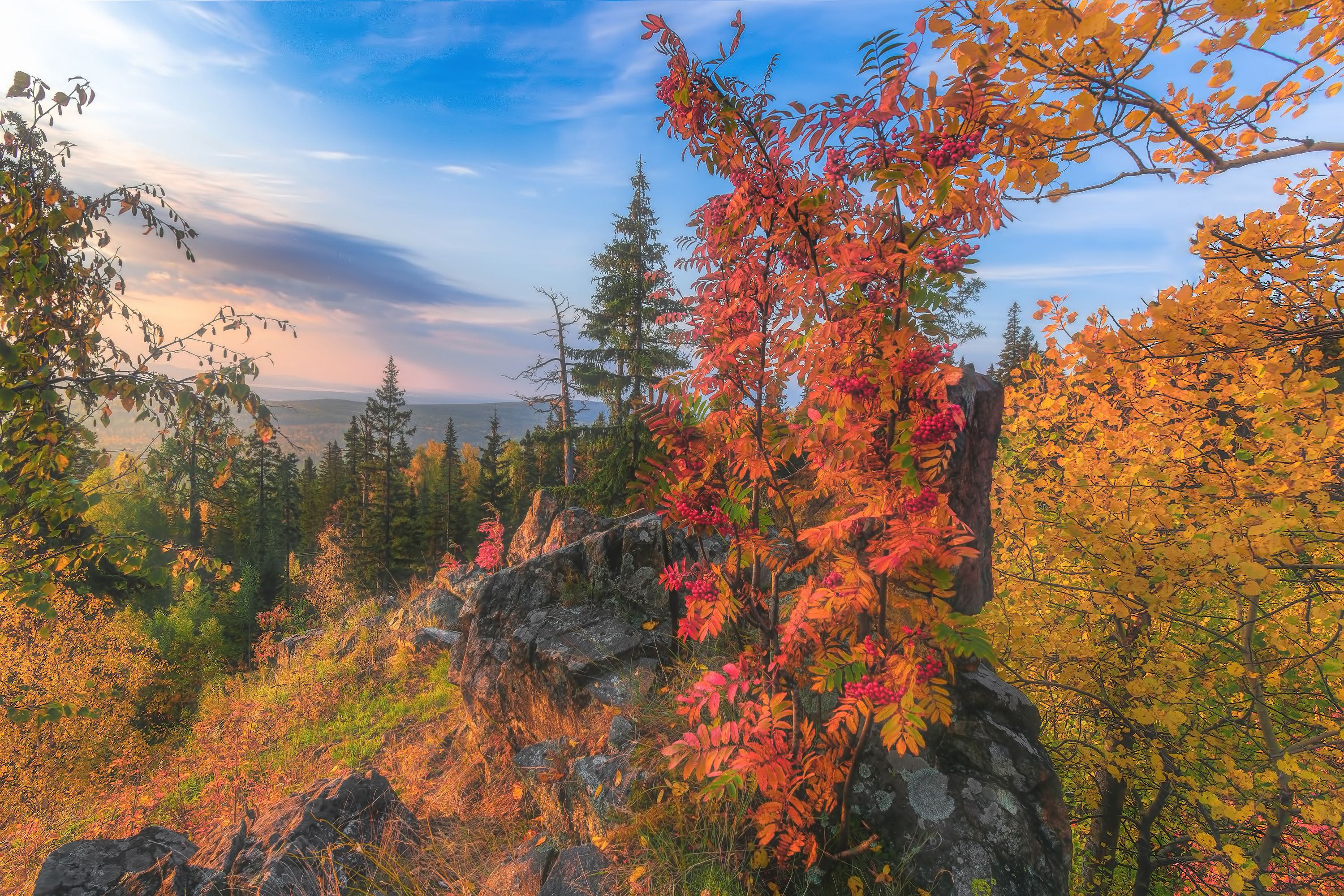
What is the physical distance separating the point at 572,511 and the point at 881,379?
7.05 metres

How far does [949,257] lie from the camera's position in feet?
8.07

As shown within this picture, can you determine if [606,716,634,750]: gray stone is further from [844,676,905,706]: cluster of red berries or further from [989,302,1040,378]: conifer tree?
[989,302,1040,378]: conifer tree

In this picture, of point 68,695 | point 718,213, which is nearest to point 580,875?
point 718,213

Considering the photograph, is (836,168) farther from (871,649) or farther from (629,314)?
(629,314)

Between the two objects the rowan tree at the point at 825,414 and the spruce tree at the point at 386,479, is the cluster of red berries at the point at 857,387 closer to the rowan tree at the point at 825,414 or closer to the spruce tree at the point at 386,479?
the rowan tree at the point at 825,414

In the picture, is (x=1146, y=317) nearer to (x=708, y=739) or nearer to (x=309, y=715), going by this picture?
(x=708, y=739)

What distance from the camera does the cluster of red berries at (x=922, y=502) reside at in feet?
8.06

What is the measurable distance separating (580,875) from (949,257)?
3.90 meters

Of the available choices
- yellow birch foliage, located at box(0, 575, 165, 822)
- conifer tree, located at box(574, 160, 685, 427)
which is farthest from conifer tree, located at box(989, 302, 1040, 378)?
yellow birch foliage, located at box(0, 575, 165, 822)

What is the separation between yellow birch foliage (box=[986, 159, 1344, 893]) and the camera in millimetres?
3182

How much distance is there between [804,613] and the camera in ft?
8.41

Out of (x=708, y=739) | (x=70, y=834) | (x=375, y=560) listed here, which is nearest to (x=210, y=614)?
(x=375, y=560)

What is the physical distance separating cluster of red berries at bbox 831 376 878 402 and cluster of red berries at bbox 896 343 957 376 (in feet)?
0.49

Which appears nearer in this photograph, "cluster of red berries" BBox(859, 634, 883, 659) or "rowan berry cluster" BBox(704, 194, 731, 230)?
"cluster of red berries" BBox(859, 634, 883, 659)
